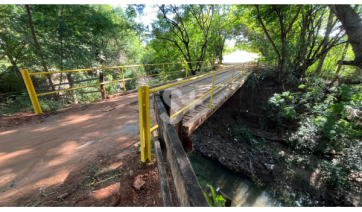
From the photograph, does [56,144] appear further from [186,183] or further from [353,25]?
[353,25]

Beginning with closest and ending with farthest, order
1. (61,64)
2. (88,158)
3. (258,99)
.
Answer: (88,158) < (61,64) < (258,99)

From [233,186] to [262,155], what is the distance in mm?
2554

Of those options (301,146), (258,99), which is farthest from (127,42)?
(301,146)

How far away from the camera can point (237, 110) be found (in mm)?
9492

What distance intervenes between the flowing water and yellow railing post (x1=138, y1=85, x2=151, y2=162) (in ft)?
11.0

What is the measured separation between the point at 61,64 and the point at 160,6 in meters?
7.65

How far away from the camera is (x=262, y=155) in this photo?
21.2 ft

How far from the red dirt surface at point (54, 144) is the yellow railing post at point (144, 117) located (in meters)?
0.32

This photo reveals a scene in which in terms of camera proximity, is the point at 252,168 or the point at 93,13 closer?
the point at 252,168

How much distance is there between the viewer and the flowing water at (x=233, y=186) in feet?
15.2

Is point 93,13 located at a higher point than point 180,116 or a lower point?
higher

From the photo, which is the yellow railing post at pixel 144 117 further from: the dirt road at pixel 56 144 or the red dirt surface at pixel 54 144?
the dirt road at pixel 56 144

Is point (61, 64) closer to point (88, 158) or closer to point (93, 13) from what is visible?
point (93, 13)

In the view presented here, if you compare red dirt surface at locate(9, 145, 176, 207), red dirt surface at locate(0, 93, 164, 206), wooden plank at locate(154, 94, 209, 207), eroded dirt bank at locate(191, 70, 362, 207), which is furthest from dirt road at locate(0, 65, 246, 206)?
eroded dirt bank at locate(191, 70, 362, 207)
